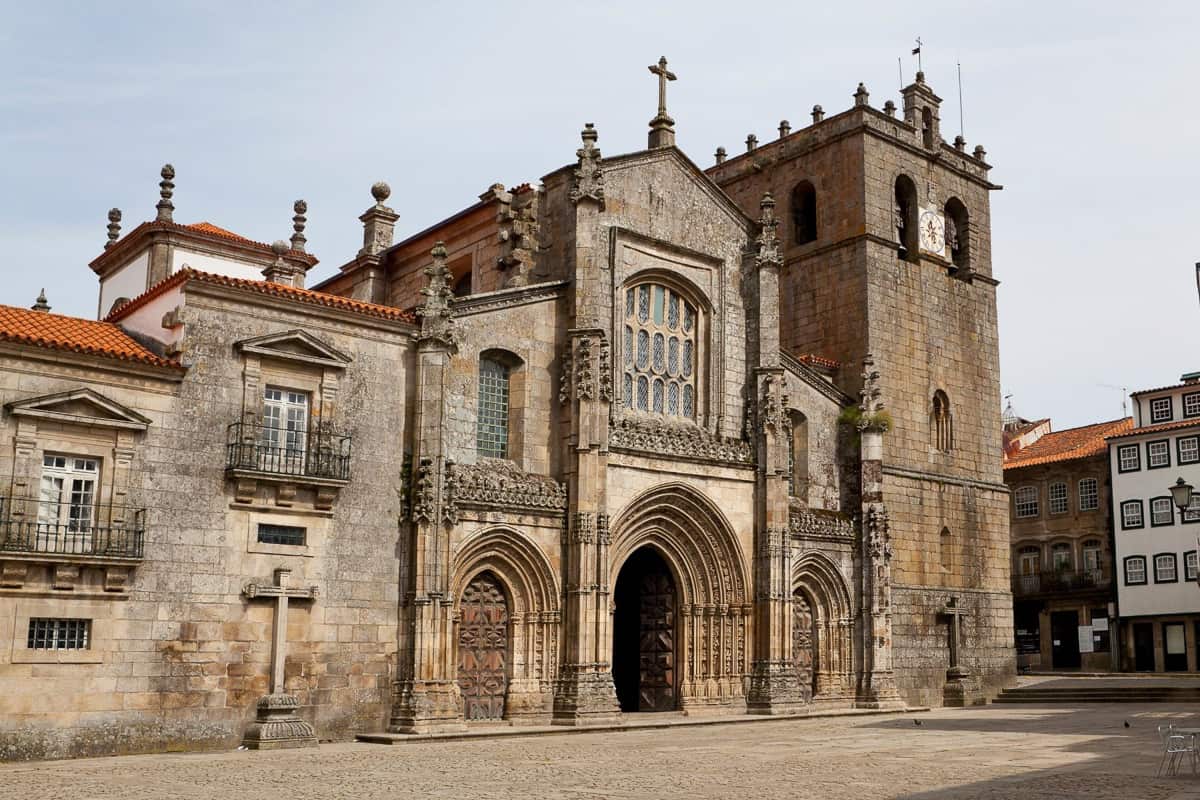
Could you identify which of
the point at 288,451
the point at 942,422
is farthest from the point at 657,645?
the point at 942,422

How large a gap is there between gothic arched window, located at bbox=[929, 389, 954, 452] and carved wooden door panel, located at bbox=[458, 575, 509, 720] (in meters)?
16.6

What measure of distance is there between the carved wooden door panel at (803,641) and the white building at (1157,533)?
26677 millimetres

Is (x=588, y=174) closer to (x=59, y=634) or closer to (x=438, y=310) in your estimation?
(x=438, y=310)

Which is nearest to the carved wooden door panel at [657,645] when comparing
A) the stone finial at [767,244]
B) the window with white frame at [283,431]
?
the stone finial at [767,244]

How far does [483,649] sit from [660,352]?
28.4ft

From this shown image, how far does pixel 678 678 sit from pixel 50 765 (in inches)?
592

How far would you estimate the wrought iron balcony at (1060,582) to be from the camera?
55.8 m

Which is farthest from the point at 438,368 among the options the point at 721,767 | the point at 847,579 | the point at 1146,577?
the point at 1146,577

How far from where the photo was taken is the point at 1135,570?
179ft

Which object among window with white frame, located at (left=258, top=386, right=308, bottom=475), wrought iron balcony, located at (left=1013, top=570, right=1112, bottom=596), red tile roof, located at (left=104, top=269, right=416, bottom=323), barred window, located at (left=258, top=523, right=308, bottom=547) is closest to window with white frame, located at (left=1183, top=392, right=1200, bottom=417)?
wrought iron balcony, located at (left=1013, top=570, right=1112, bottom=596)

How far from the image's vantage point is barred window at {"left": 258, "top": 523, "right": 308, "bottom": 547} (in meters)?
23.4

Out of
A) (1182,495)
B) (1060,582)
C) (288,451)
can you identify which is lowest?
(1060,582)

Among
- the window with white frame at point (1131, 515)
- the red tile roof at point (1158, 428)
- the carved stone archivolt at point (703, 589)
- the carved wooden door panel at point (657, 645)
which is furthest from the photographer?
the window with white frame at point (1131, 515)

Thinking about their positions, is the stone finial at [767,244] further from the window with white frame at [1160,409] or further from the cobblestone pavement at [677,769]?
the window with white frame at [1160,409]
